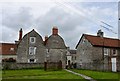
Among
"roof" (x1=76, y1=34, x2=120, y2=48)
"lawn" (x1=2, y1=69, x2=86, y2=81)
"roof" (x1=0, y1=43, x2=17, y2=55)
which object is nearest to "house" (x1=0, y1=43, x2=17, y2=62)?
"roof" (x1=0, y1=43, x2=17, y2=55)

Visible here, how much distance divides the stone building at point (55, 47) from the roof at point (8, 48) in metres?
8.72

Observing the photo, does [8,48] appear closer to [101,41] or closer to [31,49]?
[31,49]

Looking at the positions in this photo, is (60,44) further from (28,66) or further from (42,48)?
(28,66)

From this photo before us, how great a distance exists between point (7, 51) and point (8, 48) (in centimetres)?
130

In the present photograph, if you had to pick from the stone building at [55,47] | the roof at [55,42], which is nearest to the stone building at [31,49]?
the stone building at [55,47]

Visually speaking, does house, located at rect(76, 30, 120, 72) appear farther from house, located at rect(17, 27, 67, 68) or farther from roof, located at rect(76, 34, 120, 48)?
house, located at rect(17, 27, 67, 68)

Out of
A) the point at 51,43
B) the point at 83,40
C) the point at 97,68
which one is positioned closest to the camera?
the point at 97,68

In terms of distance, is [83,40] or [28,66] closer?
[28,66]

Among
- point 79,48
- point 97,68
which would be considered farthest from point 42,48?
point 97,68

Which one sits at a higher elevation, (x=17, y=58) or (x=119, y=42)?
(x=119, y=42)

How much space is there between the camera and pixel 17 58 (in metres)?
55.0

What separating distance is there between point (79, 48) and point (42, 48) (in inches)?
340

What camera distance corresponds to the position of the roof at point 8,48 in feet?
194

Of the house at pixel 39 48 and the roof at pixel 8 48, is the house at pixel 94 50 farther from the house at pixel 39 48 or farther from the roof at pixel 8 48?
the roof at pixel 8 48
